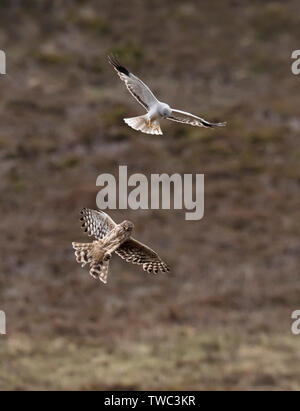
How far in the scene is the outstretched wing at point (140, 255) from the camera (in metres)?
4.30

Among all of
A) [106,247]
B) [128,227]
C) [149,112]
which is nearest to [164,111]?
[149,112]

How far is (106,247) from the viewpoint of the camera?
3990 mm

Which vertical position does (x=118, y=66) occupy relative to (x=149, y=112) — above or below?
above

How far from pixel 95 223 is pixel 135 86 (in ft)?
3.03

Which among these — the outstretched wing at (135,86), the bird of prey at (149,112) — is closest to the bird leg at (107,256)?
the bird of prey at (149,112)

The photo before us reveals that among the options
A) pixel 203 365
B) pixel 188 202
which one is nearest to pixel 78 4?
pixel 188 202

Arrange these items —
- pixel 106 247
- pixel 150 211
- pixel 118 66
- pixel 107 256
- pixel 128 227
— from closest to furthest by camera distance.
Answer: pixel 107 256, pixel 106 247, pixel 128 227, pixel 118 66, pixel 150 211

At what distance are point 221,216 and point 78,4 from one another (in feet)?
83.9

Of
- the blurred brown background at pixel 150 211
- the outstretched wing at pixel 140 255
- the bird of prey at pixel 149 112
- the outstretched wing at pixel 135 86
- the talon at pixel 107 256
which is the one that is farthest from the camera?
the blurred brown background at pixel 150 211

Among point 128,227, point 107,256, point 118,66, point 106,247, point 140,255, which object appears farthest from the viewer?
point 118,66

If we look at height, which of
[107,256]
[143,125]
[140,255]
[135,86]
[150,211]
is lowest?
[107,256]

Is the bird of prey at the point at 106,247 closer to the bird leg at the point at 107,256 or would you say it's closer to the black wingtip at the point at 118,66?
the bird leg at the point at 107,256

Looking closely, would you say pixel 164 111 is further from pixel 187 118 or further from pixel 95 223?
pixel 95 223

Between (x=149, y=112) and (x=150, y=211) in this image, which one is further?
(x=150, y=211)
